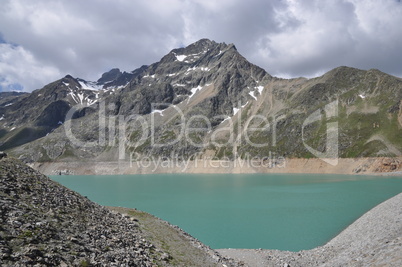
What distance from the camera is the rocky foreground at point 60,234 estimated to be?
11852 millimetres

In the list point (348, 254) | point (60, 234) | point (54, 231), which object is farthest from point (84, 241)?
point (348, 254)

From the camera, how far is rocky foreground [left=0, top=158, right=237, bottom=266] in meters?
11.9

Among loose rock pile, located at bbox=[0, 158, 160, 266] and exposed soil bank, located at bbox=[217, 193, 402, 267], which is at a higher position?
loose rock pile, located at bbox=[0, 158, 160, 266]

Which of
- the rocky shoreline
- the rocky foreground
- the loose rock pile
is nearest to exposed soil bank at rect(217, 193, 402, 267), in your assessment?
the rocky shoreline

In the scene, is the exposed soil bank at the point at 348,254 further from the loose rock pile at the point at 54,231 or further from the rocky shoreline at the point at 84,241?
the loose rock pile at the point at 54,231

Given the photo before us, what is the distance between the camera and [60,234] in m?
14.9

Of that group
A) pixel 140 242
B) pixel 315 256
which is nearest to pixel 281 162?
pixel 315 256

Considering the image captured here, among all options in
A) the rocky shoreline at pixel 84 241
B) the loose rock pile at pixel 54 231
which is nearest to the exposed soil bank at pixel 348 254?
the rocky shoreline at pixel 84 241

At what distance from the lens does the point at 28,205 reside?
640 inches

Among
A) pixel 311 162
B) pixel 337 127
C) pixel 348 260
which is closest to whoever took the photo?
pixel 348 260

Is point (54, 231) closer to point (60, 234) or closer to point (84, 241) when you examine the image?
point (60, 234)

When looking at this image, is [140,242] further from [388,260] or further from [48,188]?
[388,260]

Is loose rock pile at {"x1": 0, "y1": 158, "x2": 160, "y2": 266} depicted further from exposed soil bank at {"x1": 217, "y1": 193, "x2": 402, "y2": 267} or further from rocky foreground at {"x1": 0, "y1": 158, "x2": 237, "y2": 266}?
exposed soil bank at {"x1": 217, "y1": 193, "x2": 402, "y2": 267}

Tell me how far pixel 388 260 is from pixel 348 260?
6127 millimetres
